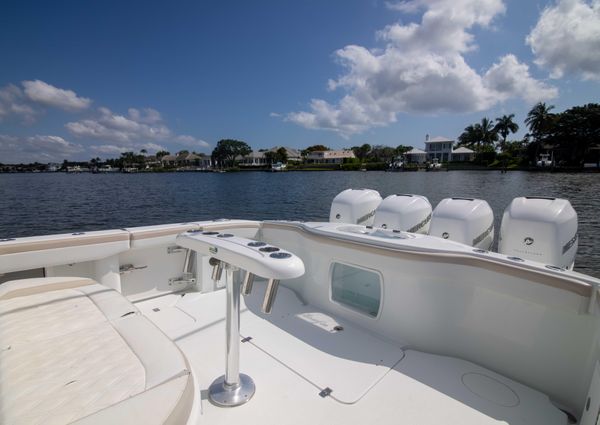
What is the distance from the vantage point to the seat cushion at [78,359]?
84cm

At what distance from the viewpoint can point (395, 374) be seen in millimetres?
1631

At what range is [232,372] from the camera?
4.47 ft

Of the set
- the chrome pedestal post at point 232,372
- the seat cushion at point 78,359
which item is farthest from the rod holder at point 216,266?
the seat cushion at point 78,359

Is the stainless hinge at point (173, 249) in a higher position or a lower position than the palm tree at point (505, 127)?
lower

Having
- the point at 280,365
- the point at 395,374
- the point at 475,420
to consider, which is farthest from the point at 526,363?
the point at 280,365

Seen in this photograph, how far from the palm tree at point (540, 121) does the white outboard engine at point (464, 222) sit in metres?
45.6

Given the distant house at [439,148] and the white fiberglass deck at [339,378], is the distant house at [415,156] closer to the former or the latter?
the distant house at [439,148]

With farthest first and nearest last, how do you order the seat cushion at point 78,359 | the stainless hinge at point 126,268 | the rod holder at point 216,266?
the stainless hinge at point 126,268, the rod holder at point 216,266, the seat cushion at point 78,359

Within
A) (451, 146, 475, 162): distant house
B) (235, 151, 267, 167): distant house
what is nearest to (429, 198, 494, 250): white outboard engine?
(451, 146, 475, 162): distant house

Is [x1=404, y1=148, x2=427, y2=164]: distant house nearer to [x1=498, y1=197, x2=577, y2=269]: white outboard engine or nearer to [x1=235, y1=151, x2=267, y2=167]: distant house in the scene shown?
[x1=235, y1=151, x2=267, y2=167]: distant house

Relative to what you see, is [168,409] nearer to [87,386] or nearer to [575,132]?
[87,386]

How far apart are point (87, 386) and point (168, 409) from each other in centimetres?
40

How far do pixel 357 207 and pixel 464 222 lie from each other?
115 centimetres

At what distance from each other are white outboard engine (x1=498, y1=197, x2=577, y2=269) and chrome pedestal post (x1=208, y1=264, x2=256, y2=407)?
2495 mm
